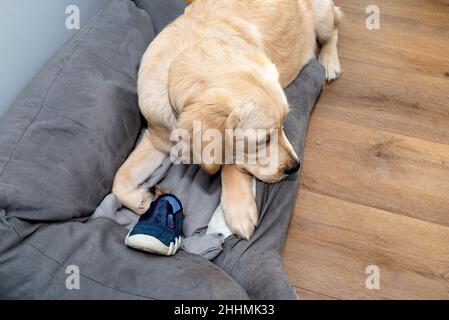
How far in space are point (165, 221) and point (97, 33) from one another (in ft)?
3.29

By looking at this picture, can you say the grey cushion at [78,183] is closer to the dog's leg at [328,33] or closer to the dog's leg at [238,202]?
the dog's leg at [238,202]

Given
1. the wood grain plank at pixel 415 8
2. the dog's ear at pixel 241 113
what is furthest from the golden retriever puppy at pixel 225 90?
the wood grain plank at pixel 415 8

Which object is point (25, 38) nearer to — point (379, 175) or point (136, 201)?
point (136, 201)

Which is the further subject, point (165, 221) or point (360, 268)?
point (360, 268)

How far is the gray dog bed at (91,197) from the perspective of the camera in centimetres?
145

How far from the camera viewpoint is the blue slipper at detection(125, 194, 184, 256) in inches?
61.2

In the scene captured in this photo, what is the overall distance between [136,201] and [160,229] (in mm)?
300

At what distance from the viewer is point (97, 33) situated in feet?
6.92

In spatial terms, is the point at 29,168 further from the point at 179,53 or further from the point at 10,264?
the point at 179,53

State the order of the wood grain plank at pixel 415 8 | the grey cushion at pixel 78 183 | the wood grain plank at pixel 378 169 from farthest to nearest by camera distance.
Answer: the wood grain plank at pixel 415 8, the wood grain plank at pixel 378 169, the grey cushion at pixel 78 183

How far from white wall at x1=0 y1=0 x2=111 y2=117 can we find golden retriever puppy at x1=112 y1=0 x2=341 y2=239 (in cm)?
48

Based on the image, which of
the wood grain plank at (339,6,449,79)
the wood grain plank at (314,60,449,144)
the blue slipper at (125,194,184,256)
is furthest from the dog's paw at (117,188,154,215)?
the wood grain plank at (339,6,449,79)

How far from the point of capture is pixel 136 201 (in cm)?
186
